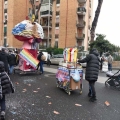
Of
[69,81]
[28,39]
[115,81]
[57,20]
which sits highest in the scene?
[57,20]

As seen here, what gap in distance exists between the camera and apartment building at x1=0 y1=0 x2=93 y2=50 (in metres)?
36.4

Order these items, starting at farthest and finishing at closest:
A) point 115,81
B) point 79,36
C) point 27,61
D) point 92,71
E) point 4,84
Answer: point 79,36 < point 27,61 < point 115,81 < point 92,71 < point 4,84

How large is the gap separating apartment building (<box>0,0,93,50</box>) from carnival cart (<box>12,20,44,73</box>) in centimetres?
2421

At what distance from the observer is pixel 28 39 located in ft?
37.4

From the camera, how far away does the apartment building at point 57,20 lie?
3638cm

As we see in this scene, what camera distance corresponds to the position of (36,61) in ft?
38.0

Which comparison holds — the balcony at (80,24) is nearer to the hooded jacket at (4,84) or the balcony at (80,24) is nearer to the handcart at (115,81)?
the handcart at (115,81)

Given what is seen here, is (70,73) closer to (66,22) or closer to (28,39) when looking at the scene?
(28,39)

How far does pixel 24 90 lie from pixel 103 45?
56.6 ft

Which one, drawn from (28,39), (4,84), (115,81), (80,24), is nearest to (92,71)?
(115,81)

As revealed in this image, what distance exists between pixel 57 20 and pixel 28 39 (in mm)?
27726

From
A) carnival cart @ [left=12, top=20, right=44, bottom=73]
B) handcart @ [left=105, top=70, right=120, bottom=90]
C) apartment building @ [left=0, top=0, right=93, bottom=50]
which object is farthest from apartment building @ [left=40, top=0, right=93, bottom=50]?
handcart @ [left=105, top=70, right=120, bottom=90]

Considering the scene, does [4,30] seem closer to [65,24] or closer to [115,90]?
[65,24]

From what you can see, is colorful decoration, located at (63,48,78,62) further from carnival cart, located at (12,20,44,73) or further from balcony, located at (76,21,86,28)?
balcony, located at (76,21,86,28)
